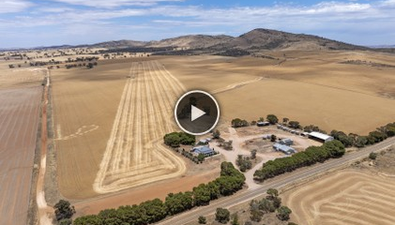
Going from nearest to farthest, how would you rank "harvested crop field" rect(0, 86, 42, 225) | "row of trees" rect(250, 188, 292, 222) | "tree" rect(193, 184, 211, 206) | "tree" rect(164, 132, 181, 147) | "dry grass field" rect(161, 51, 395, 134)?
"row of trees" rect(250, 188, 292, 222)
"tree" rect(193, 184, 211, 206)
"harvested crop field" rect(0, 86, 42, 225)
"tree" rect(164, 132, 181, 147)
"dry grass field" rect(161, 51, 395, 134)

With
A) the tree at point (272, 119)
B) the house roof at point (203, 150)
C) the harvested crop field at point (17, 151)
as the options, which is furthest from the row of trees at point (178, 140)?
the harvested crop field at point (17, 151)

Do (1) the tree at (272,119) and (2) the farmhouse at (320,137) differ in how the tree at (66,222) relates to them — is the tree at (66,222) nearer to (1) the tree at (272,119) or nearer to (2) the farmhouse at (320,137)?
(2) the farmhouse at (320,137)

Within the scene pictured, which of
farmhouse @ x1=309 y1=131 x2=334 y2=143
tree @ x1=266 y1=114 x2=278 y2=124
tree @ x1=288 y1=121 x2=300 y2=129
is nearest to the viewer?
farmhouse @ x1=309 y1=131 x2=334 y2=143

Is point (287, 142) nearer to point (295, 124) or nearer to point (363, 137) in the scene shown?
point (295, 124)

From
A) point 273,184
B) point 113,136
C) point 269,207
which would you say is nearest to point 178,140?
point 113,136

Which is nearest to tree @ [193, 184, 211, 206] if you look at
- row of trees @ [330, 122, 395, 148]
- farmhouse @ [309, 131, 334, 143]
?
farmhouse @ [309, 131, 334, 143]

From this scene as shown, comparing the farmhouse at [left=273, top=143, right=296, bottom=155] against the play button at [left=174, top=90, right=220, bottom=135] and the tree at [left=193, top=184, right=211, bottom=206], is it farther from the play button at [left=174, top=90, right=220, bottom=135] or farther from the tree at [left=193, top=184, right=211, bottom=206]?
the play button at [left=174, top=90, right=220, bottom=135]
